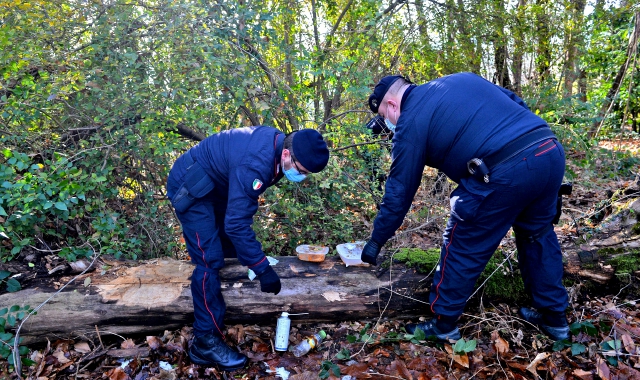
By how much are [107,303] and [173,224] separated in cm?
152

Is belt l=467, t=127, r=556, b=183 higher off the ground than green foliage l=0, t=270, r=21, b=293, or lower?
higher

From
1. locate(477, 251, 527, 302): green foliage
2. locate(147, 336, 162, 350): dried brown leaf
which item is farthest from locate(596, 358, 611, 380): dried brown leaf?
locate(147, 336, 162, 350): dried brown leaf

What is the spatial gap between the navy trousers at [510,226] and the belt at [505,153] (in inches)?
1.1

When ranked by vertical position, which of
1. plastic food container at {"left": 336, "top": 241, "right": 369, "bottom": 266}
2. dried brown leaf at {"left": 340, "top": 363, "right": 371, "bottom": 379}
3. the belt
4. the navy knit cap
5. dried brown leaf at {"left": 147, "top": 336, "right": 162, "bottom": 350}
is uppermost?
the navy knit cap

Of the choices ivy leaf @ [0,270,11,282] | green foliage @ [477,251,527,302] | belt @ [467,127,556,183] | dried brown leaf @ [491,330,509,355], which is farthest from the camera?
green foliage @ [477,251,527,302]

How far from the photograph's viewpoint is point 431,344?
9.46ft

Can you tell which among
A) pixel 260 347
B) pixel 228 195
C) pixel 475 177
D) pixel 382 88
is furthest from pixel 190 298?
pixel 475 177

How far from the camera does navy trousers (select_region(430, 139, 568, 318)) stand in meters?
2.42

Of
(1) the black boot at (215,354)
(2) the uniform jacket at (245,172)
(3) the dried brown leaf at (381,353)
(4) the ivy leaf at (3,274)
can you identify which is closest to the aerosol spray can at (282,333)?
(1) the black boot at (215,354)

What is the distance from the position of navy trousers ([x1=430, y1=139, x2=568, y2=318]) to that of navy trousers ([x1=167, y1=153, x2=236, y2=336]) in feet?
5.03

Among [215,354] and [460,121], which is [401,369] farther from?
[460,121]

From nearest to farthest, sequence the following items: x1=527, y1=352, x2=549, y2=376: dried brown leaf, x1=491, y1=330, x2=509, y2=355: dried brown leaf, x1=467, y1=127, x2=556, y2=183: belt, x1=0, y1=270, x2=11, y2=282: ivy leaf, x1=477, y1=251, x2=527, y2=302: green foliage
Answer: x1=467, y1=127, x2=556, y2=183: belt, x1=527, y1=352, x2=549, y2=376: dried brown leaf, x1=491, y1=330, x2=509, y2=355: dried brown leaf, x1=0, y1=270, x2=11, y2=282: ivy leaf, x1=477, y1=251, x2=527, y2=302: green foliage

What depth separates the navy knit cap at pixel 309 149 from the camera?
2.58 metres

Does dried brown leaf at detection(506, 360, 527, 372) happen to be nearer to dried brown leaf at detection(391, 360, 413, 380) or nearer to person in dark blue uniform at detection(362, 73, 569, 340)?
person in dark blue uniform at detection(362, 73, 569, 340)
